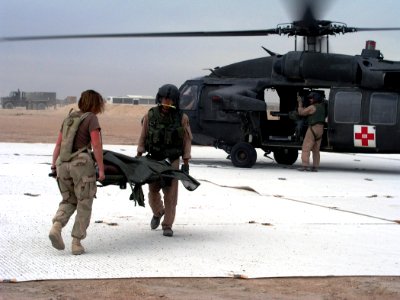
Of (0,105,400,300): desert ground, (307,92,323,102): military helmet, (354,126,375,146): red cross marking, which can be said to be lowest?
(0,105,400,300): desert ground

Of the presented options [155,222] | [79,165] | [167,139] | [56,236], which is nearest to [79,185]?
[79,165]

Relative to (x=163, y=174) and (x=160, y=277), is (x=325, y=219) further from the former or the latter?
(x=160, y=277)

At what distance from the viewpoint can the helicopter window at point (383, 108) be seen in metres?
15.2

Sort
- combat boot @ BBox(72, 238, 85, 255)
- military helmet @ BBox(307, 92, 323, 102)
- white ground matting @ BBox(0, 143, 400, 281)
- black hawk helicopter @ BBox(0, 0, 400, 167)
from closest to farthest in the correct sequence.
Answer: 1. white ground matting @ BBox(0, 143, 400, 281)
2. combat boot @ BBox(72, 238, 85, 255)
3. black hawk helicopter @ BBox(0, 0, 400, 167)
4. military helmet @ BBox(307, 92, 323, 102)

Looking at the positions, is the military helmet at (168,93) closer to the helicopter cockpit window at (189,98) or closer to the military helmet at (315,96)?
the military helmet at (315,96)

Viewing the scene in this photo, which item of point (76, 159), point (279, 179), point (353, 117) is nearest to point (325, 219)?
point (76, 159)

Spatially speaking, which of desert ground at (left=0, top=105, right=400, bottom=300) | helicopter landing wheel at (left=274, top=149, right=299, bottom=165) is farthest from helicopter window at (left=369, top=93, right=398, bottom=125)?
desert ground at (left=0, top=105, right=400, bottom=300)

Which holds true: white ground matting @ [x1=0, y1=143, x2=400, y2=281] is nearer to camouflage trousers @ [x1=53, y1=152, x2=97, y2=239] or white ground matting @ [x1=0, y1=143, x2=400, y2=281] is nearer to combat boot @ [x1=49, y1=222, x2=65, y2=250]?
combat boot @ [x1=49, y1=222, x2=65, y2=250]

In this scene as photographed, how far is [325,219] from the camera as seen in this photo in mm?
9109

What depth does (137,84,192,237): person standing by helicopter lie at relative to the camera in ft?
24.8

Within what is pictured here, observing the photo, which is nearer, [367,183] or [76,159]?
[76,159]

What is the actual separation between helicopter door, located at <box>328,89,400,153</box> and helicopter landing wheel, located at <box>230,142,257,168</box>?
173 centimetres

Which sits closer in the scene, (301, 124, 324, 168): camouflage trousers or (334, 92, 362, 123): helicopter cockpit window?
(334, 92, 362, 123): helicopter cockpit window

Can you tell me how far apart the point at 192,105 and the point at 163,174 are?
382 inches
